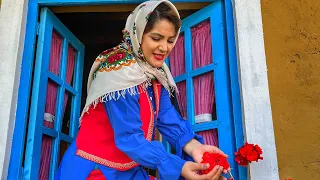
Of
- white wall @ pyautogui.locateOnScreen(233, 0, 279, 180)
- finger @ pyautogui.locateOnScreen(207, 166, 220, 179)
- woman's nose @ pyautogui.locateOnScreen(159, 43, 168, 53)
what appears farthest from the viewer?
white wall @ pyautogui.locateOnScreen(233, 0, 279, 180)

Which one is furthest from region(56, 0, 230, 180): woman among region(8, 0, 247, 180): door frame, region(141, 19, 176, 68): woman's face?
region(8, 0, 247, 180): door frame

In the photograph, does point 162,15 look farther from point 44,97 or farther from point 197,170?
point 44,97

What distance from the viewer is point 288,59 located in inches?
102

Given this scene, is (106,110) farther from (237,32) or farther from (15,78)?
(237,32)

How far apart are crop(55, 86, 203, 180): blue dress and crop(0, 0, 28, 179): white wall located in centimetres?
70

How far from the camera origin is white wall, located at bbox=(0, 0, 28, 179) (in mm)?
2395

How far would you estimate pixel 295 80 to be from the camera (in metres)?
2.53

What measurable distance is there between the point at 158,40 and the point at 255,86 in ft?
3.07

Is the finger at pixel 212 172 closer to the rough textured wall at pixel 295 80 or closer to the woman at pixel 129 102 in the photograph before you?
the woman at pixel 129 102

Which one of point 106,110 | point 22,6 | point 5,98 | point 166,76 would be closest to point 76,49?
point 22,6

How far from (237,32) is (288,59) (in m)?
0.43

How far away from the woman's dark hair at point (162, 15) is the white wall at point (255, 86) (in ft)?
2.70

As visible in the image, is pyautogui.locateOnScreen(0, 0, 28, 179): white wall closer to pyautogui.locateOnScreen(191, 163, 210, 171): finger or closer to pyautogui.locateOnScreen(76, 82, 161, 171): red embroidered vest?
pyautogui.locateOnScreen(76, 82, 161, 171): red embroidered vest

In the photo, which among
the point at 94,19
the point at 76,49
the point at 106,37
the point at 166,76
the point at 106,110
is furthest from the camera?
the point at 106,37
